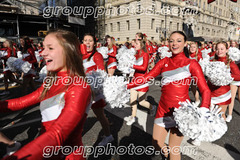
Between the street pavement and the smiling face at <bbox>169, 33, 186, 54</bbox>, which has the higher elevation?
the smiling face at <bbox>169, 33, 186, 54</bbox>

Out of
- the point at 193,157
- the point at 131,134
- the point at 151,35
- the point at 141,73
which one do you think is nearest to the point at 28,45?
the point at 141,73

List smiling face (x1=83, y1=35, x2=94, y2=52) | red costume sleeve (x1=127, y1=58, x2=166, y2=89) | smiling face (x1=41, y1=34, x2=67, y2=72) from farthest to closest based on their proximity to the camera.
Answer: smiling face (x1=83, y1=35, x2=94, y2=52)
red costume sleeve (x1=127, y1=58, x2=166, y2=89)
smiling face (x1=41, y1=34, x2=67, y2=72)

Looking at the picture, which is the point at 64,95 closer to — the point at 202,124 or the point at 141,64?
the point at 202,124

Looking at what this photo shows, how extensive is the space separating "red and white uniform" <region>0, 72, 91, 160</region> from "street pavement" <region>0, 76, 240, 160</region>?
1260 mm

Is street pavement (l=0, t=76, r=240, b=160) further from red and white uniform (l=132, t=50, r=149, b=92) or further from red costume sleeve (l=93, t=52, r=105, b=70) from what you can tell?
red costume sleeve (l=93, t=52, r=105, b=70)

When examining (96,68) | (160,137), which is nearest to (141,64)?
(96,68)

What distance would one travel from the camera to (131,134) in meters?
3.49

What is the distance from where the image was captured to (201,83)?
203 centimetres

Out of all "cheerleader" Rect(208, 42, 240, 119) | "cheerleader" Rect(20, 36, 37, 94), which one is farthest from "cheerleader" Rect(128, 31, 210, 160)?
"cheerleader" Rect(20, 36, 37, 94)

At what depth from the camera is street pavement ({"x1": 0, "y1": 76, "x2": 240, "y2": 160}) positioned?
2.85m

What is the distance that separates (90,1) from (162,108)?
43747 millimetres

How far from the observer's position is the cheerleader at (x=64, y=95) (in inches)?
41.9

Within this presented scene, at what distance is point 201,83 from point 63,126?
1670 mm

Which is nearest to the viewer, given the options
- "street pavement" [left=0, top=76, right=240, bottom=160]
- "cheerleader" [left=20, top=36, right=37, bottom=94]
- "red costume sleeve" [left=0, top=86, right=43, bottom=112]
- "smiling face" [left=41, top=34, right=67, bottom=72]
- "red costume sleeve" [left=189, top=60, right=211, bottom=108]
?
"smiling face" [left=41, top=34, right=67, bottom=72]
